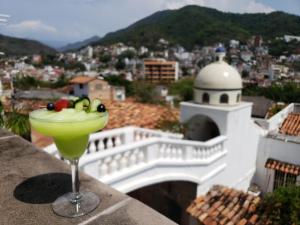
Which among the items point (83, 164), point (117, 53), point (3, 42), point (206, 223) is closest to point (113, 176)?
point (83, 164)

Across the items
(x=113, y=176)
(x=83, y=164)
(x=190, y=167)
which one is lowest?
(x=190, y=167)

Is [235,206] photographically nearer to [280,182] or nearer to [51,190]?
[280,182]

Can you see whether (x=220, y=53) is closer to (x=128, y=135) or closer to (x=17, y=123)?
(x=128, y=135)

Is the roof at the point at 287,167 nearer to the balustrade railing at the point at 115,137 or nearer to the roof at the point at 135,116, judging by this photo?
the balustrade railing at the point at 115,137

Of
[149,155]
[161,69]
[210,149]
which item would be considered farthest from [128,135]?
[161,69]

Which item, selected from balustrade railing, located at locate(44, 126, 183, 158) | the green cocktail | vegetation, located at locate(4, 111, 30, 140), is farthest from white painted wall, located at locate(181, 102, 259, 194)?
the green cocktail

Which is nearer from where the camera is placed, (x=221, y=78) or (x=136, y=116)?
(x=221, y=78)
